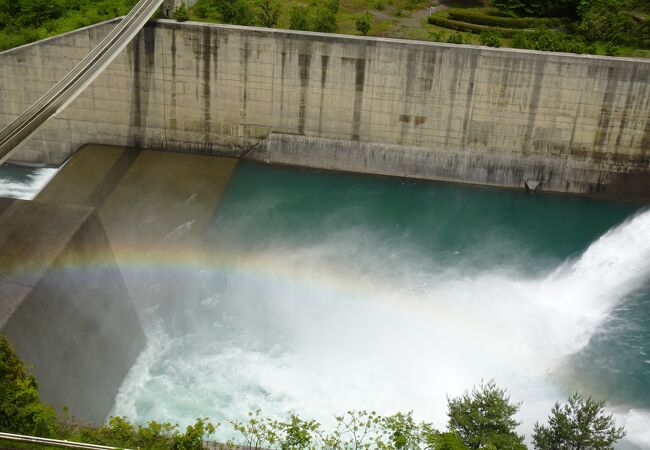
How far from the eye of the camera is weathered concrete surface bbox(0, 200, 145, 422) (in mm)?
16719

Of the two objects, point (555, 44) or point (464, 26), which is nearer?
point (555, 44)

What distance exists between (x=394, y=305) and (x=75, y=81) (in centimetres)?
1428

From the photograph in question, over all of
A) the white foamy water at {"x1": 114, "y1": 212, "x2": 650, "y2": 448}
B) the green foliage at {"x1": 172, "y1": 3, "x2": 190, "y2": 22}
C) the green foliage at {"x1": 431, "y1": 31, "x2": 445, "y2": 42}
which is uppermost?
the green foliage at {"x1": 172, "y1": 3, "x2": 190, "y2": 22}

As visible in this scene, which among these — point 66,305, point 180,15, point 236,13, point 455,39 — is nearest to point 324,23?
point 236,13

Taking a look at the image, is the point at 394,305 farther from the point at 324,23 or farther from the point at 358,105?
→ the point at 324,23

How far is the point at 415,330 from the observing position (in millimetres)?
22953

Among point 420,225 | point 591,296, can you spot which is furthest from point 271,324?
point 591,296

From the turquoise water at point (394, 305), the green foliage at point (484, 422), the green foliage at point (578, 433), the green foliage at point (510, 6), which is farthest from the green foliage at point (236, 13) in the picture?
the green foliage at point (578, 433)

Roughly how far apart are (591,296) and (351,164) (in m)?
11.7

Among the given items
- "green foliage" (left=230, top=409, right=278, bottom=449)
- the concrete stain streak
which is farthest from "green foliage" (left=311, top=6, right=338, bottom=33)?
"green foliage" (left=230, top=409, right=278, bottom=449)

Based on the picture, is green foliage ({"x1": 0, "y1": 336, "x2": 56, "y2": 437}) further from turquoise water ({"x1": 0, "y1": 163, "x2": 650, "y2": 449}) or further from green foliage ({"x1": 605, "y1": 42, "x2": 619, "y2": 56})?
green foliage ({"x1": 605, "y1": 42, "x2": 619, "y2": 56})

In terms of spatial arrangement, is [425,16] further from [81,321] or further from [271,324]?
[81,321]

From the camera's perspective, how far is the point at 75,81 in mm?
27250

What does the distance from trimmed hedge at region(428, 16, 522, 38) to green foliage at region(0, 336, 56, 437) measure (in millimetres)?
27006
